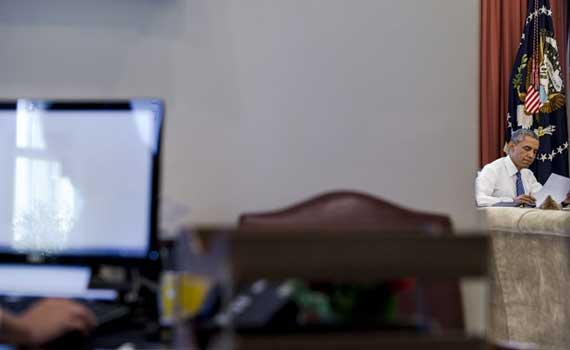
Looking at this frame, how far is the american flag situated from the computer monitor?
3527mm

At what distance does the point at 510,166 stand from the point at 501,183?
0.23 m

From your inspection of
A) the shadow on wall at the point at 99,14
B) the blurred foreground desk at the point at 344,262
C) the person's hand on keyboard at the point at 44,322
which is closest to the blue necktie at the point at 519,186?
the shadow on wall at the point at 99,14

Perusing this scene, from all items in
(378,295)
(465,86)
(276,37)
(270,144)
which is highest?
(276,37)

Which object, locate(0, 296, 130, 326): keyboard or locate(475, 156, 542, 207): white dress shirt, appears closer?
locate(0, 296, 130, 326): keyboard

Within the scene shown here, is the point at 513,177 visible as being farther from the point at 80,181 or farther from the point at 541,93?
the point at 80,181

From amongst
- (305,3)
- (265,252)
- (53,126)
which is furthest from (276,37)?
(265,252)

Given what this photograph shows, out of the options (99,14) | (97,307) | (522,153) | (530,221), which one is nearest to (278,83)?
(99,14)

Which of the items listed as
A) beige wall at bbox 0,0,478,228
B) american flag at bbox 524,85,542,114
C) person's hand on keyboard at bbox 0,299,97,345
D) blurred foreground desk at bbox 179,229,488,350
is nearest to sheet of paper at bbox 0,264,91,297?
person's hand on keyboard at bbox 0,299,97,345

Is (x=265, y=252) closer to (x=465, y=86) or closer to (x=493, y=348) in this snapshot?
(x=493, y=348)

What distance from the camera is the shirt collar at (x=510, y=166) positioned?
163 inches

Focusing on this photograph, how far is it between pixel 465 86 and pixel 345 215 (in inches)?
19.5

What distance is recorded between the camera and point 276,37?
155 cm

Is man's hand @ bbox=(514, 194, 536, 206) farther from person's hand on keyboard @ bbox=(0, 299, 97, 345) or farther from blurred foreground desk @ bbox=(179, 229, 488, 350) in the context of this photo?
blurred foreground desk @ bbox=(179, 229, 488, 350)

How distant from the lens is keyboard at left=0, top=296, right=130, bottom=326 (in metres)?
1.17
